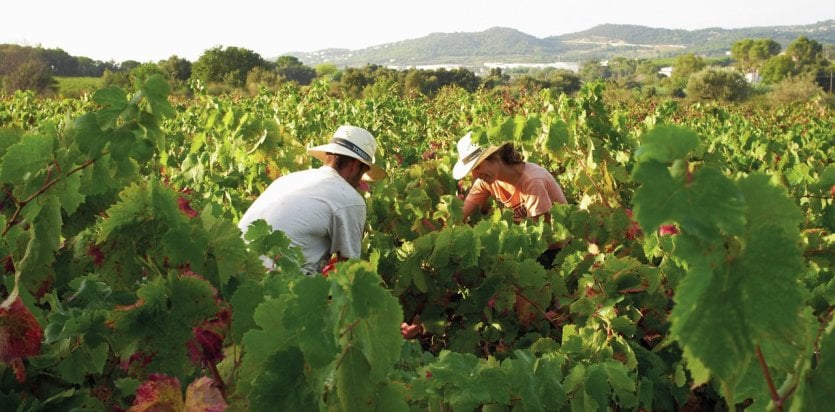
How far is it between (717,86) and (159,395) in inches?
2432

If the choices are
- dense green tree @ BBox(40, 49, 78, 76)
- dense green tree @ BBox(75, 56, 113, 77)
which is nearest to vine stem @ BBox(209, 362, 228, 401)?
dense green tree @ BBox(75, 56, 113, 77)

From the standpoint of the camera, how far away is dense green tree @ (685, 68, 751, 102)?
56.3 metres

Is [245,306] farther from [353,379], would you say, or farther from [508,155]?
[508,155]

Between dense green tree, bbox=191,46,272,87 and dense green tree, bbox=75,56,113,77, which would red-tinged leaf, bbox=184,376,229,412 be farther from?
dense green tree, bbox=75,56,113,77

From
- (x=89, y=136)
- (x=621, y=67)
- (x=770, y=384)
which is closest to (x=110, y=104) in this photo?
(x=89, y=136)

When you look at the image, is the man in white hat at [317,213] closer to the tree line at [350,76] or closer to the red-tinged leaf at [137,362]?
the tree line at [350,76]

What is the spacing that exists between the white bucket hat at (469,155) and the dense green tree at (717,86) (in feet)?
180

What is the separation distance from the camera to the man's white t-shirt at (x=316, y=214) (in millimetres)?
3635

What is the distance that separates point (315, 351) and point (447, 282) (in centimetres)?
231

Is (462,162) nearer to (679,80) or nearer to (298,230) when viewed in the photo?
(298,230)

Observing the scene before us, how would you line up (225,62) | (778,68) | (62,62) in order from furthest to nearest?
(778,68) < (62,62) < (225,62)

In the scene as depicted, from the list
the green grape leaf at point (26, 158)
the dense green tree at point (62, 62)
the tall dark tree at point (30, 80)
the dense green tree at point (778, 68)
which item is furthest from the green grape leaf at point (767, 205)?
the dense green tree at point (778, 68)

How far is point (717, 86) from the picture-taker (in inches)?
2259

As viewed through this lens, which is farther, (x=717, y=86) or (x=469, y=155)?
(x=717, y=86)
